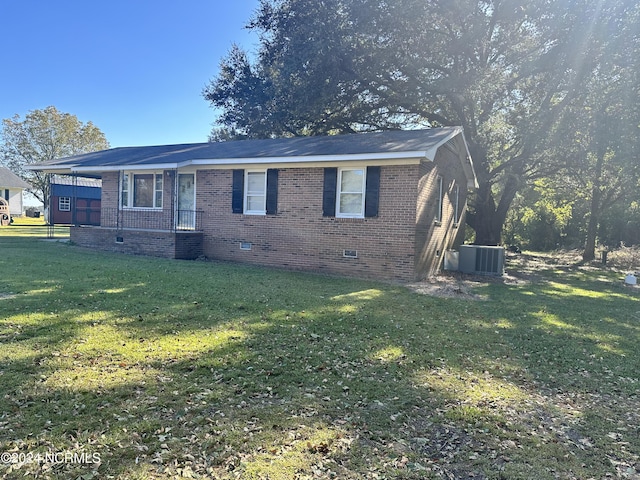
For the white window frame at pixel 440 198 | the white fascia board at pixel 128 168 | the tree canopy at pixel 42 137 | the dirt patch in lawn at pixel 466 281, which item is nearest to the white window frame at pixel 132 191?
the white fascia board at pixel 128 168

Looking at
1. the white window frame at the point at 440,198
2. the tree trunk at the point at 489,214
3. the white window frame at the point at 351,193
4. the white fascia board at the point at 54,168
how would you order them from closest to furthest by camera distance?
the white window frame at the point at 351,193
the white window frame at the point at 440,198
the white fascia board at the point at 54,168
the tree trunk at the point at 489,214

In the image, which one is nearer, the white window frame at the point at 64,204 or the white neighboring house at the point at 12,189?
the white window frame at the point at 64,204

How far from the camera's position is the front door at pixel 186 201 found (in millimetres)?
14422

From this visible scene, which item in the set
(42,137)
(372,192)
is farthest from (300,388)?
(42,137)

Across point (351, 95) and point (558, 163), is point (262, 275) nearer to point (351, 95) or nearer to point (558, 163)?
point (351, 95)

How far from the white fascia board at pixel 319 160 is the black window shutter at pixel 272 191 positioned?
29 cm

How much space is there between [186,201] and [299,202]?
4.60 meters

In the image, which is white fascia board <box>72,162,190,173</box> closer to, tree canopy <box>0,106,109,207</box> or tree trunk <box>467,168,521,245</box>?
tree trunk <box>467,168,521,245</box>

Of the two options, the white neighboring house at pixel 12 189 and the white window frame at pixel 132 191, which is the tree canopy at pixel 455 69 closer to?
the white window frame at pixel 132 191

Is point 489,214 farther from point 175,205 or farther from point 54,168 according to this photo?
point 54,168

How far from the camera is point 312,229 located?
40.0ft

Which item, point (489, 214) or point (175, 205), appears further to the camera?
point (489, 214)

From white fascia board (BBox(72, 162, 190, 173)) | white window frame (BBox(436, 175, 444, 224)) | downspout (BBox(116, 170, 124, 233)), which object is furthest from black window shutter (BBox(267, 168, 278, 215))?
downspout (BBox(116, 170, 124, 233))

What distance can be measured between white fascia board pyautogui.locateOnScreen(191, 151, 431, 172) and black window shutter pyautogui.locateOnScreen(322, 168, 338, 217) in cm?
27
